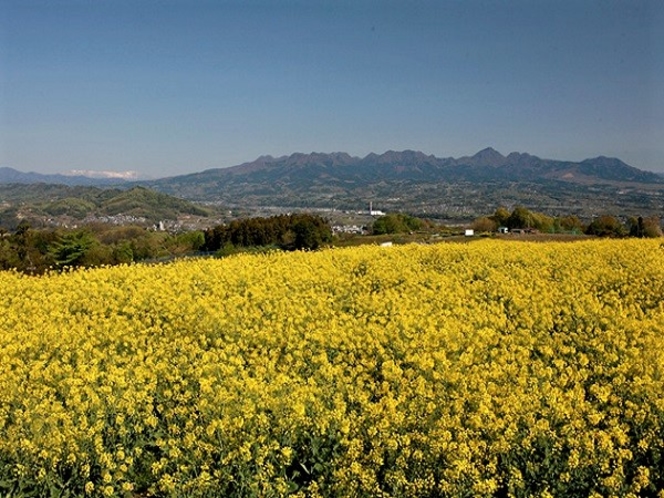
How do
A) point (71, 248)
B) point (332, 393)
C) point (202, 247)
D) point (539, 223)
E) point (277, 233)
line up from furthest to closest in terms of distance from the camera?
1. point (539, 223)
2. point (202, 247)
3. point (277, 233)
4. point (71, 248)
5. point (332, 393)

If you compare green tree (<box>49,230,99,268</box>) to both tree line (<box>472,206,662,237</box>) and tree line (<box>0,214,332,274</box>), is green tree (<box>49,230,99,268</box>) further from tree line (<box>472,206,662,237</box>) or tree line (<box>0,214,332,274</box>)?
tree line (<box>472,206,662,237</box>)

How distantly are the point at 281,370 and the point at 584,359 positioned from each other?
4116 millimetres

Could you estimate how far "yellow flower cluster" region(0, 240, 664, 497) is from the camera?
18.2ft

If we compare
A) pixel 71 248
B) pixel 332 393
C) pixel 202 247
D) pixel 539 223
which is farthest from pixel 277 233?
pixel 332 393

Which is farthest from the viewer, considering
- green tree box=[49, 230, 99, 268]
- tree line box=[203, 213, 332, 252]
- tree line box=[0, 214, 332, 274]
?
tree line box=[203, 213, 332, 252]

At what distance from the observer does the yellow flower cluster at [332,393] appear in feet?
18.2

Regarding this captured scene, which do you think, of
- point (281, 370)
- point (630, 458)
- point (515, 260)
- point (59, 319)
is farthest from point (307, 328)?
point (515, 260)

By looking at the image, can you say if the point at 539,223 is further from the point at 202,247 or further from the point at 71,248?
the point at 71,248

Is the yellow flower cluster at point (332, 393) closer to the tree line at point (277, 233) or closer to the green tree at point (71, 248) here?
the green tree at point (71, 248)

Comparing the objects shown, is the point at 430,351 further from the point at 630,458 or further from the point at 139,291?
the point at 139,291

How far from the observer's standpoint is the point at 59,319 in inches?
446

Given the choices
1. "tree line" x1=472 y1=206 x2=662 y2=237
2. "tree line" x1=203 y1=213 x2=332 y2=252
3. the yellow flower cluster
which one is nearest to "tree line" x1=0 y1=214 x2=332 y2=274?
"tree line" x1=203 y1=213 x2=332 y2=252

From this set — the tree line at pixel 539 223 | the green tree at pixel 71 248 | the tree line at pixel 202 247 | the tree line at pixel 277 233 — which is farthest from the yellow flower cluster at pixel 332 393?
the tree line at pixel 539 223

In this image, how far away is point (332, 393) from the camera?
22.9 ft
